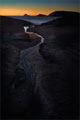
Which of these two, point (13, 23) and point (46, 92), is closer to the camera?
point (46, 92)

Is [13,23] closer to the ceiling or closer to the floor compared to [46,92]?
closer to the ceiling

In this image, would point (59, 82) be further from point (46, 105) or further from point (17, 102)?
point (17, 102)

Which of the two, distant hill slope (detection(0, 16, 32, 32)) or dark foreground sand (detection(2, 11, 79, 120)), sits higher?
distant hill slope (detection(0, 16, 32, 32))

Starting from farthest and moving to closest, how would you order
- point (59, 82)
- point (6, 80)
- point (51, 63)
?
point (51, 63)
point (6, 80)
point (59, 82)

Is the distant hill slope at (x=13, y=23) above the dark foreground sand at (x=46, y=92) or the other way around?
above

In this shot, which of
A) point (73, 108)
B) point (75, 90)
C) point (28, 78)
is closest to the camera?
point (73, 108)

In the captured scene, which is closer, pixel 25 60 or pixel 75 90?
pixel 75 90

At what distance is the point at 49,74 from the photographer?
11.3 feet

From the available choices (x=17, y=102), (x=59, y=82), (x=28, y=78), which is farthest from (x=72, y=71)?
(x=17, y=102)

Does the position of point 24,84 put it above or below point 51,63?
below

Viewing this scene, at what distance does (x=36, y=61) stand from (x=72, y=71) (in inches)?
56.2

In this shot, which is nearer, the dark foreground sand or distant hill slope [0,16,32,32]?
the dark foreground sand

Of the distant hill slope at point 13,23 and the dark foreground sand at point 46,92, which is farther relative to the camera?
the distant hill slope at point 13,23

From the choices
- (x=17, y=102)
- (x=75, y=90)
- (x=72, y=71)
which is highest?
(x=72, y=71)
